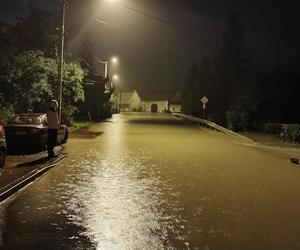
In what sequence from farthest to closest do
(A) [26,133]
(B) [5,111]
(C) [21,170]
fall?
(B) [5,111]
(A) [26,133]
(C) [21,170]

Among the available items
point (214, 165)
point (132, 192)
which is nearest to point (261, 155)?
point (214, 165)

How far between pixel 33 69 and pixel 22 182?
1692cm

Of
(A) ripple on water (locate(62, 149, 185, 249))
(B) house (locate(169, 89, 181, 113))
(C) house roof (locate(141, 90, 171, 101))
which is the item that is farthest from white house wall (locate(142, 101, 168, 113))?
(A) ripple on water (locate(62, 149, 185, 249))

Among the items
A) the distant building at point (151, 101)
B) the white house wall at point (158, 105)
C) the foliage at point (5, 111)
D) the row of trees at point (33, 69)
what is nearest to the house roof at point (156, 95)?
the distant building at point (151, 101)

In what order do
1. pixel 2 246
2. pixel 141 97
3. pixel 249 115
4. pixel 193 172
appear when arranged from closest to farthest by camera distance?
pixel 2 246 → pixel 193 172 → pixel 249 115 → pixel 141 97

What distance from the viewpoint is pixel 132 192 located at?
10.0 metres

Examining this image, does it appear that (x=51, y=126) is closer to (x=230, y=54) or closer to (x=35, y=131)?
Result: (x=35, y=131)

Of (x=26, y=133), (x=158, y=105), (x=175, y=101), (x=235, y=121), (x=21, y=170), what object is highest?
(x=175, y=101)

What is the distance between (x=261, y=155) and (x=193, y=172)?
661 centimetres

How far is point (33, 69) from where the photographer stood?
87.5 ft

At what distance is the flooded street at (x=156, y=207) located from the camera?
6.39m

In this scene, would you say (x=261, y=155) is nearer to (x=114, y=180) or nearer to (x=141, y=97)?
(x=114, y=180)

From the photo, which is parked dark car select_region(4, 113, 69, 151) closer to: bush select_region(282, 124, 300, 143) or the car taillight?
the car taillight

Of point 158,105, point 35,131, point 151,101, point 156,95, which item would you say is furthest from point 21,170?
point 156,95
